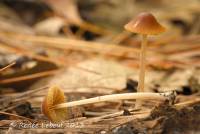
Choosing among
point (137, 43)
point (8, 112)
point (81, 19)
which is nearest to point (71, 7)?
point (81, 19)

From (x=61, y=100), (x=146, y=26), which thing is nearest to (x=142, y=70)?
(x=146, y=26)

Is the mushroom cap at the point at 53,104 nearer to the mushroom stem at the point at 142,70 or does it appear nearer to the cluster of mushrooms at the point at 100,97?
the cluster of mushrooms at the point at 100,97

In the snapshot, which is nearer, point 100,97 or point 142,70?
point 100,97

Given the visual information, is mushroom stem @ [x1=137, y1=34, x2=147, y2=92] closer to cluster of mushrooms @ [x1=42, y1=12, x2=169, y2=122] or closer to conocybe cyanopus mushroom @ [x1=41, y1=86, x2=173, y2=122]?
cluster of mushrooms @ [x1=42, y1=12, x2=169, y2=122]

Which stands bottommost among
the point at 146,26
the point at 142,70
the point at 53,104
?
the point at 53,104

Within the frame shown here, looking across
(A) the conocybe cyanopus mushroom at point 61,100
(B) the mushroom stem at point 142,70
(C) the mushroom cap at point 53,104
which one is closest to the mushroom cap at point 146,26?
(B) the mushroom stem at point 142,70

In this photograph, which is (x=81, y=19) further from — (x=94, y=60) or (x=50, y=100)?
(x=50, y=100)

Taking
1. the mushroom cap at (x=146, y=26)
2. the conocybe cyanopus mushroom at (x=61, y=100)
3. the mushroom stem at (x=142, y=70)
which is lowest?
the conocybe cyanopus mushroom at (x=61, y=100)

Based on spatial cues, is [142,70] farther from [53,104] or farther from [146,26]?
[53,104]
